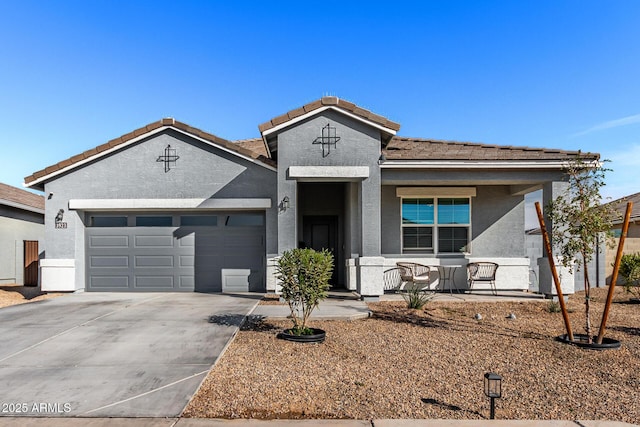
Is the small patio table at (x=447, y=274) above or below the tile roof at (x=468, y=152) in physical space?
A: below

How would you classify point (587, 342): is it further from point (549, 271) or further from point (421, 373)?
point (549, 271)

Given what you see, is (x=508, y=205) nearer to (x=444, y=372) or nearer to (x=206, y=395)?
(x=444, y=372)

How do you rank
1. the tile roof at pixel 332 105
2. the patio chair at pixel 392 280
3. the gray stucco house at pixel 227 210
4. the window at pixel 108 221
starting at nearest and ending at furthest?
the tile roof at pixel 332 105, the gray stucco house at pixel 227 210, the patio chair at pixel 392 280, the window at pixel 108 221

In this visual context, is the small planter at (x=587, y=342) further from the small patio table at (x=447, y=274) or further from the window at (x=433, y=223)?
the window at (x=433, y=223)

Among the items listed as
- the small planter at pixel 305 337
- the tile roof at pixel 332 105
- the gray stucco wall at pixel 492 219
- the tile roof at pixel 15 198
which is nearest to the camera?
the small planter at pixel 305 337

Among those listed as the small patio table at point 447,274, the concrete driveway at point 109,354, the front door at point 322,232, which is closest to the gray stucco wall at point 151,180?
Answer: the front door at point 322,232

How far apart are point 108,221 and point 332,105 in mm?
7630

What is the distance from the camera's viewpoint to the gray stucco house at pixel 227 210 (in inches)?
449

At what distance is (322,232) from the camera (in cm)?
1419

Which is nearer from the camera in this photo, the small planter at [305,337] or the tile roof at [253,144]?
the small planter at [305,337]

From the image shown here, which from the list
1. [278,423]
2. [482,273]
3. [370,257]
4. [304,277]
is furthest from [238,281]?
[278,423]

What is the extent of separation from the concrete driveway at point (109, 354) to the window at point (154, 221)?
2790 mm

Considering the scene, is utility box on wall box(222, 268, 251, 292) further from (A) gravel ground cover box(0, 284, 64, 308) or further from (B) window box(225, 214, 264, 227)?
(A) gravel ground cover box(0, 284, 64, 308)

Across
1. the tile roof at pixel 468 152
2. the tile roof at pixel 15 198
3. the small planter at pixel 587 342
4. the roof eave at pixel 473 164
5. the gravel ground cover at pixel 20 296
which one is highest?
the tile roof at pixel 468 152
